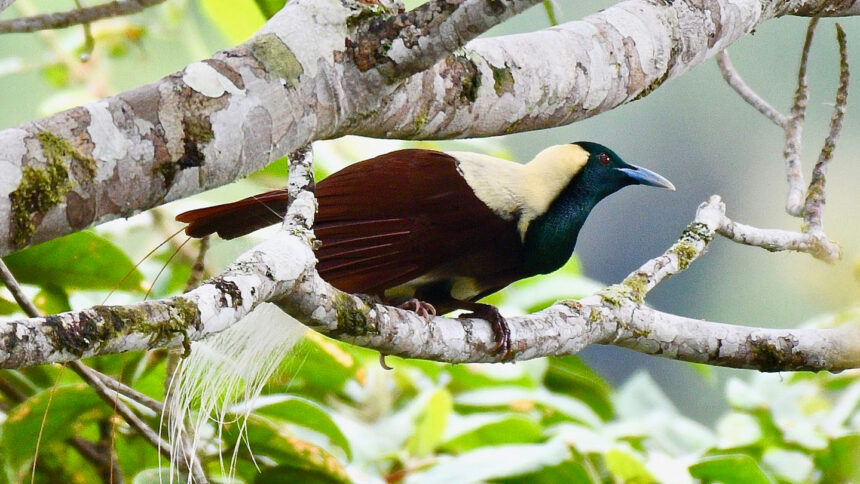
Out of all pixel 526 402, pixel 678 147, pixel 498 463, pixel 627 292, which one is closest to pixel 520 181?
pixel 627 292

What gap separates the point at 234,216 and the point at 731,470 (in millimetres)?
1149

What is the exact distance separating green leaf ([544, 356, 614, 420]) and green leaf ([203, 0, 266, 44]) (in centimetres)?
132

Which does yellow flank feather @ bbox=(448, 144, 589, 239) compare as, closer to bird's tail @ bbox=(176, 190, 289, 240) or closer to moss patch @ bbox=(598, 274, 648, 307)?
moss patch @ bbox=(598, 274, 648, 307)

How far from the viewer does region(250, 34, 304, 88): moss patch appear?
1123 millimetres

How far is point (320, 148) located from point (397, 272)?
138 centimetres

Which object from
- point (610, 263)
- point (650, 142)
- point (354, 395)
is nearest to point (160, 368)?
point (354, 395)

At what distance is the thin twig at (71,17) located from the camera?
5.77 feet

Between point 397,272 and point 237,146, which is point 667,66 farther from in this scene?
point 237,146

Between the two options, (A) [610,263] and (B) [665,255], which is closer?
(B) [665,255]

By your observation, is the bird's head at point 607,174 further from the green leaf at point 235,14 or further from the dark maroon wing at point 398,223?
the green leaf at point 235,14

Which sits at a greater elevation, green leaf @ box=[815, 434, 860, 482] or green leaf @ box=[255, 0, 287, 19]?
green leaf @ box=[255, 0, 287, 19]

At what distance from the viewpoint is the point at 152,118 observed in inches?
39.4

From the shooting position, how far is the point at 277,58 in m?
1.13

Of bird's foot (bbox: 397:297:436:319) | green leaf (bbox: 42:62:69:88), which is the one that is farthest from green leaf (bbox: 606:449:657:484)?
green leaf (bbox: 42:62:69:88)
